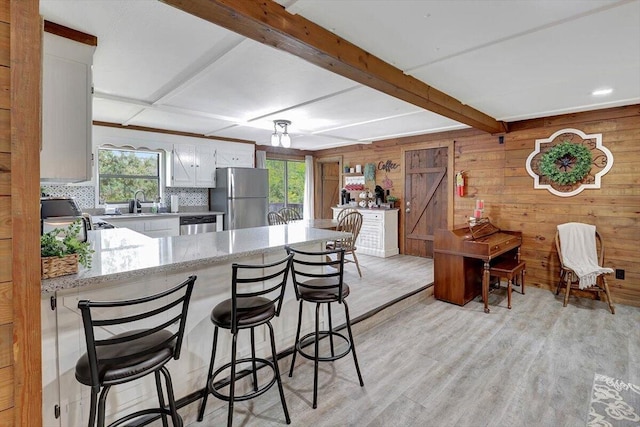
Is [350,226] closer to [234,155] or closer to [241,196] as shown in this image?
[241,196]

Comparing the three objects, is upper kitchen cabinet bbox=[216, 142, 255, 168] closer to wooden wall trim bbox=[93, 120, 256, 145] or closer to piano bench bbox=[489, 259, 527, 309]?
wooden wall trim bbox=[93, 120, 256, 145]

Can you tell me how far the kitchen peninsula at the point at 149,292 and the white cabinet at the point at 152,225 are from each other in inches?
76.9

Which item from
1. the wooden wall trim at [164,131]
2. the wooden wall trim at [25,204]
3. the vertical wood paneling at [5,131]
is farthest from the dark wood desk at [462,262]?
the wooden wall trim at [164,131]

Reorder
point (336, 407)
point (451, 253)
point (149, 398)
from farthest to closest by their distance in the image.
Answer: point (451, 253) → point (336, 407) → point (149, 398)

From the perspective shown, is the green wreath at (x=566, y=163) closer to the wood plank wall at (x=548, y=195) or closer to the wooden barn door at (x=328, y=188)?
the wood plank wall at (x=548, y=195)

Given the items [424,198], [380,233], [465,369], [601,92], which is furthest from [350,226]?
[601,92]

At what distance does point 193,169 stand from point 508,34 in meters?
4.96

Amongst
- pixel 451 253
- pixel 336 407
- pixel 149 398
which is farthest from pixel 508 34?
pixel 149 398

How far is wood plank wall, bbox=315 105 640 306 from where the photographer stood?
375 centimetres

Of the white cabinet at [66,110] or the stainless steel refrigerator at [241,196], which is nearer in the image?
the white cabinet at [66,110]

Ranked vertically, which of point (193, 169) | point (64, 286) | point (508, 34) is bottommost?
point (64, 286)

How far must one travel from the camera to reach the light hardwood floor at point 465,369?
6.46 feet

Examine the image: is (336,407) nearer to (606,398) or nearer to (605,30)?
(606,398)

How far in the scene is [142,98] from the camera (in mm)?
3445
